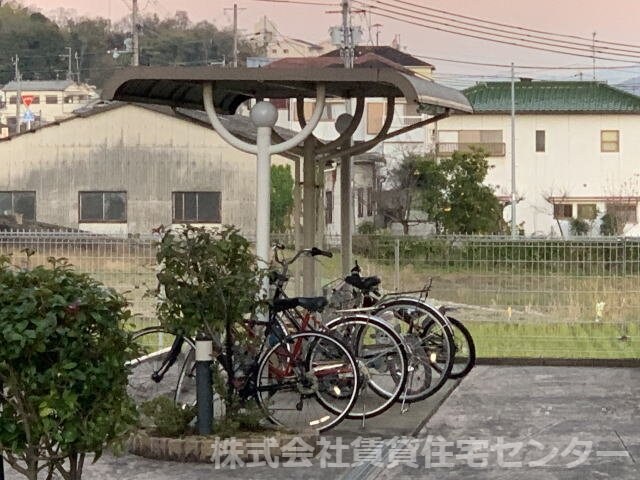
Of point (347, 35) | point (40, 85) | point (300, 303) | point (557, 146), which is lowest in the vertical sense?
point (300, 303)

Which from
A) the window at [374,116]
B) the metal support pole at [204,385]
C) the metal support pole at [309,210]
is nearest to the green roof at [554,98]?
the window at [374,116]

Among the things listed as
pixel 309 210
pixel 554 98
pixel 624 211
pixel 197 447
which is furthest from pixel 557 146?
pixel 197 447

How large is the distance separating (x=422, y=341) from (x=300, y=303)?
190cm

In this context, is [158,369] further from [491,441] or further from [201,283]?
[491,441]

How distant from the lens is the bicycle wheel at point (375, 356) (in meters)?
8.73

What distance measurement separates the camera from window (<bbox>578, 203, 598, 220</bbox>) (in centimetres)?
5066

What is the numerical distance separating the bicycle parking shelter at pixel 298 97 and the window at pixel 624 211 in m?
40.5

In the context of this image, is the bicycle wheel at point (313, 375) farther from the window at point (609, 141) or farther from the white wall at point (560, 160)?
the window at point (609, 141)

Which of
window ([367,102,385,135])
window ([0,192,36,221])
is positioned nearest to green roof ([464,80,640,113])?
window ([367,102,385,135])

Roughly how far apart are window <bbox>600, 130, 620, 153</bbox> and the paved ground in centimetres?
4385

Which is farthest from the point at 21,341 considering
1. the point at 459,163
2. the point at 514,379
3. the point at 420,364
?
the point at 459,163

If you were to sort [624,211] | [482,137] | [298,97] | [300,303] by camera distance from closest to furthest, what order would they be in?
[300,303] < [298,97] < [624,211] < [482,137]

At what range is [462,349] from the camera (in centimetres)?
1153

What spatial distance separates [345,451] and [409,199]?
3635 centimetres
